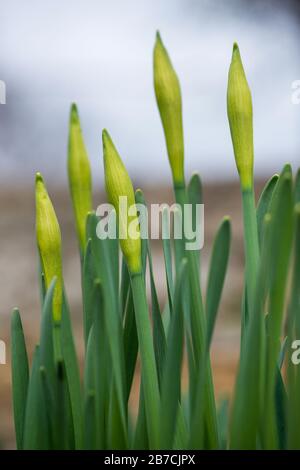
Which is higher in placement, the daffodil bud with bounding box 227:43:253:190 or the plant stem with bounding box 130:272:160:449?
the daffodil bud with bounding box 227:43:253:190

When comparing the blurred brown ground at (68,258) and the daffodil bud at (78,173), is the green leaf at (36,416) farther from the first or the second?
the blurred brown ground at (68,258)

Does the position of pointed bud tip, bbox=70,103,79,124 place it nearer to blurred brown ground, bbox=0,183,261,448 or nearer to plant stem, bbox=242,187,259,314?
plant stem, bbox=242,187,259,314

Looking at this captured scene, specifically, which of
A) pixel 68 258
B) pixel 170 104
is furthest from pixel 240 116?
pixel 68 258

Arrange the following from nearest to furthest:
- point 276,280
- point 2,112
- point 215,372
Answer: point 276,280 < point 215,372 < point 2,112

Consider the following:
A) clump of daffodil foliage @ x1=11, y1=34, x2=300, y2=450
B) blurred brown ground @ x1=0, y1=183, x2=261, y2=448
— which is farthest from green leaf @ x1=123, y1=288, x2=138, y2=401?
blurred brown ground @ x1=0, y1=183, x2=261, y2=448

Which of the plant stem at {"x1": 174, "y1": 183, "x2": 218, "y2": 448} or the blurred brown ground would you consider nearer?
the plant stem at {"x1": 174, "y1": 183, "x2": 218, "y2": 448}
